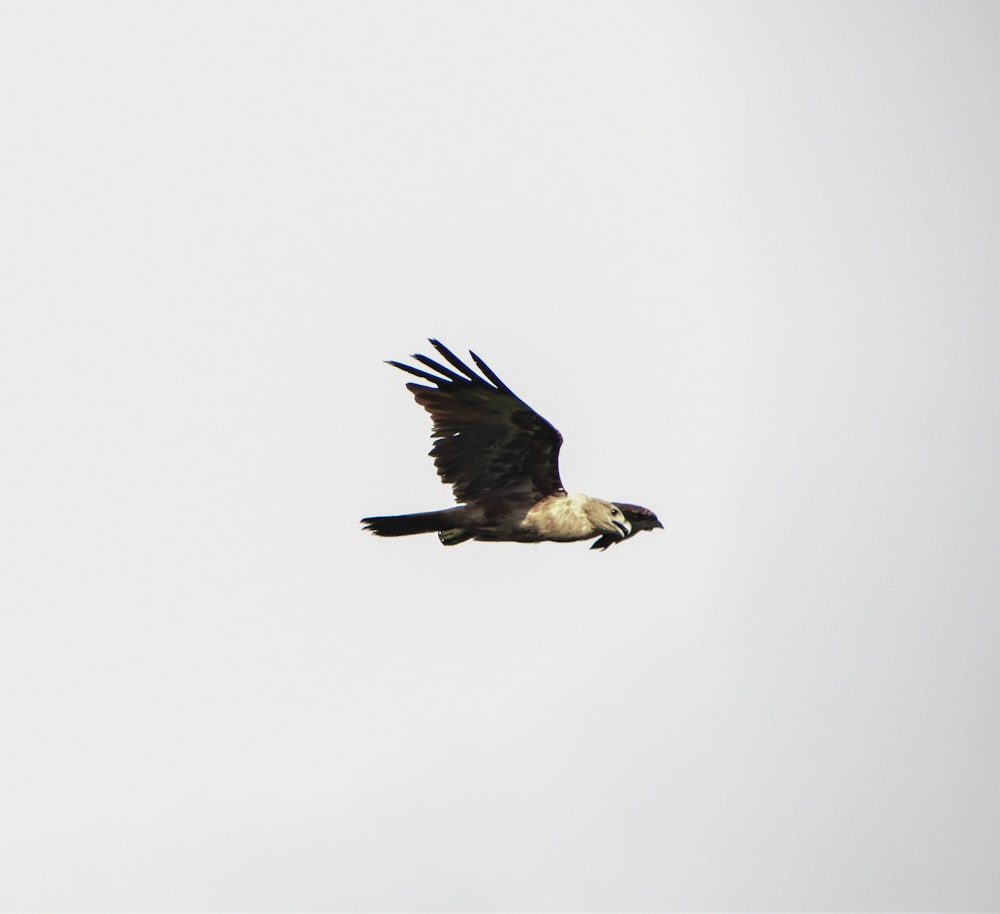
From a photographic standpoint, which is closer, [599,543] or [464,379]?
[464,379]

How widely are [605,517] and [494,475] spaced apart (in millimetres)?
1384

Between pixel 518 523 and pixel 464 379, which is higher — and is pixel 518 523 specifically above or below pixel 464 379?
below

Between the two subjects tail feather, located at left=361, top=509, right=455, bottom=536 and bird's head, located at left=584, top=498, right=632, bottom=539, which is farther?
bird's head, located at left=584, top=498, right=632, bottom=539

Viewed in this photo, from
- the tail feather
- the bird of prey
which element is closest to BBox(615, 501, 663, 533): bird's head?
the bird of prey

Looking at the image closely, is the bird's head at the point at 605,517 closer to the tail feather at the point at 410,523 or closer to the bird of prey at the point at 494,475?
the bird of prey at the point at 494,475

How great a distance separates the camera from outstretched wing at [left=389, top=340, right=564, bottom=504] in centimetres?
1659

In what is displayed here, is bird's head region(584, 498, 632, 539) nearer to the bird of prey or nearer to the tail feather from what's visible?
the bird of prey

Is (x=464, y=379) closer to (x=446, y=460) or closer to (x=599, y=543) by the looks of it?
(x=446, y=460)

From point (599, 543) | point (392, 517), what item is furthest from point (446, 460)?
point (599, 543)

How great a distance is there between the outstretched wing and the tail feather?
0.32 meters

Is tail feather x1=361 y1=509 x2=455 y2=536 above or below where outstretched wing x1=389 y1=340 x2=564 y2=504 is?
below

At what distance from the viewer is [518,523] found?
679 inches

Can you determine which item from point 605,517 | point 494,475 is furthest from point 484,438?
point 605,517

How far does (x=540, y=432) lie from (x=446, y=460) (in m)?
1.13
